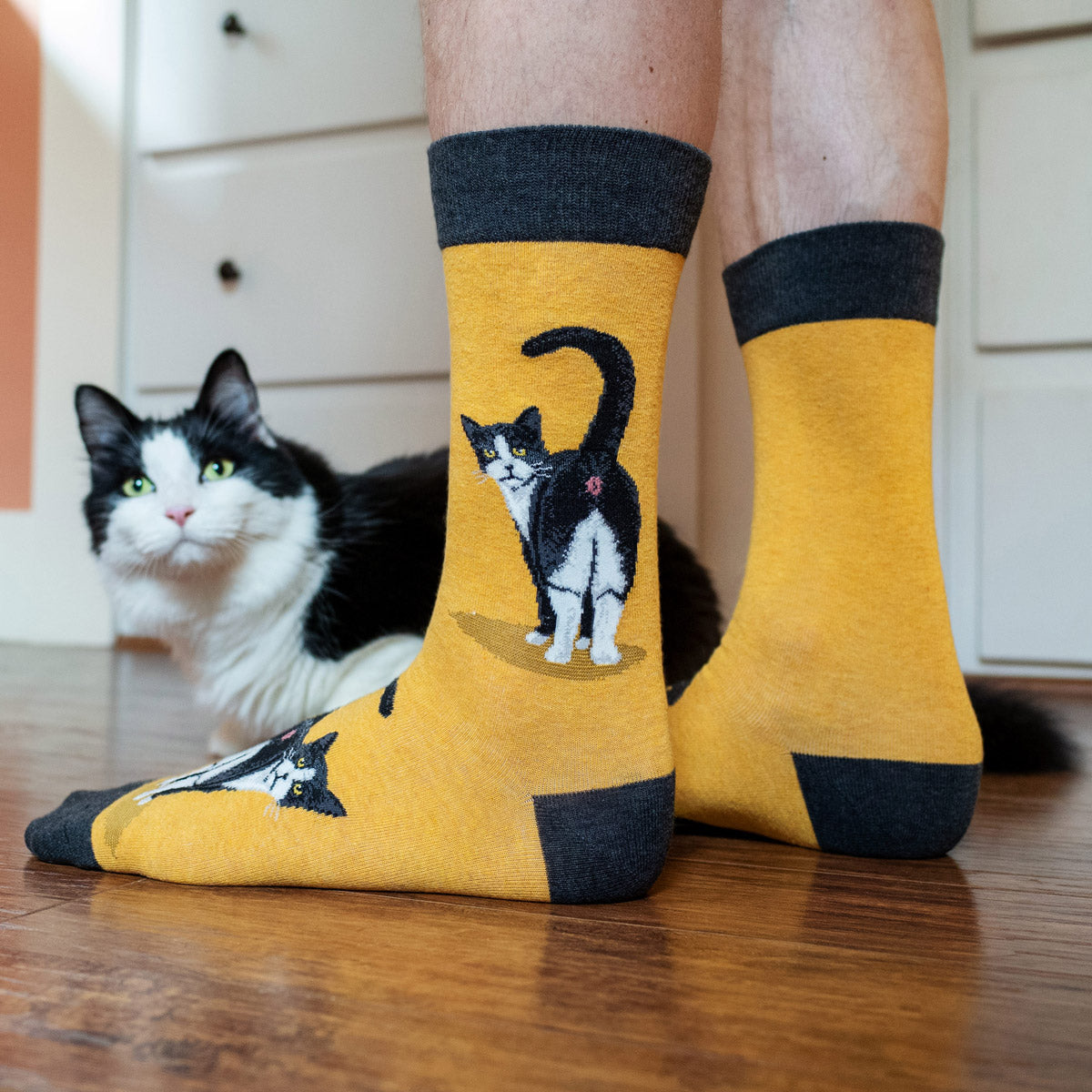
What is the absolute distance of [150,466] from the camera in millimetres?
963

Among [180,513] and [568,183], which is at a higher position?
[568,183]

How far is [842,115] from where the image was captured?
63cm

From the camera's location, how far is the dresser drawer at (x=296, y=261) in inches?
69.4

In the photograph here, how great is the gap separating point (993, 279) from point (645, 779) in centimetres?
139

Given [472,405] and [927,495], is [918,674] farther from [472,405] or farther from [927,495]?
[472,405]

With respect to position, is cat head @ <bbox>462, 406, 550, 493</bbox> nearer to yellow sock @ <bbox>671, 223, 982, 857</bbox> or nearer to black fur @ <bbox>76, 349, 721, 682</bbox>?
yellow sock @ <bbox>671, 223, 982, 857</bbox>

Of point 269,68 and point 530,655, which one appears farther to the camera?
point 269,68

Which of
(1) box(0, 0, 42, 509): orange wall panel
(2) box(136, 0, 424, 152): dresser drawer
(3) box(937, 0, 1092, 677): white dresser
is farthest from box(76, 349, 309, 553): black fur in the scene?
(1) box(0, 0, 42, 509): orange wall panel

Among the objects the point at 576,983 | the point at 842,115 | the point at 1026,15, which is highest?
the point at 1026,15

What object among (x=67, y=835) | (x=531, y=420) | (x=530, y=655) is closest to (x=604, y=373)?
(x=531, y=420)

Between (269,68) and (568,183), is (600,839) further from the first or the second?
(269,68)

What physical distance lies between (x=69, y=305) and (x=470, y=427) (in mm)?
1880

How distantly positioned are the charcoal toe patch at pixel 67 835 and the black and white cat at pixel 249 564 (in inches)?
14.9

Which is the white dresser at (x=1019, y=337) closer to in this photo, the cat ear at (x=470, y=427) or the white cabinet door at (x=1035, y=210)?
the white cabinet door at (x=1035, y=210)
